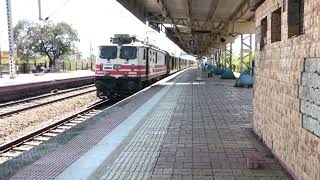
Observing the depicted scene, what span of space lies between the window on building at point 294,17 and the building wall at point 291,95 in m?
0.11

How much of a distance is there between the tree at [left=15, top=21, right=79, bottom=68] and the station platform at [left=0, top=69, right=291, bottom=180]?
2463 inches

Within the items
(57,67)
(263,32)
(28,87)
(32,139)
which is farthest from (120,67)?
(57,67)

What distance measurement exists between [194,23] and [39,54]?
4756cm

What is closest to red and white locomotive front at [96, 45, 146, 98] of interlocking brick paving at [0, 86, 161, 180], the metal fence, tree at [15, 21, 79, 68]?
interlocking brick paving at [0, 86, 161, 180]

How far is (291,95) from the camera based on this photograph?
6.09 metres

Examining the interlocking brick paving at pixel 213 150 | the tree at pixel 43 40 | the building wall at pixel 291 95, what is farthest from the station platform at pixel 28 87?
the tree at pixel 43 40

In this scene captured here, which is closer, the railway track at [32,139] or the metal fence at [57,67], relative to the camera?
the railway track at [32,139]

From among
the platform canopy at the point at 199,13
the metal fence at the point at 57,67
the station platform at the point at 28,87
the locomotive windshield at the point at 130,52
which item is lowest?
the station platform at the point at 28,87

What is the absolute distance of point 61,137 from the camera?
9336mm

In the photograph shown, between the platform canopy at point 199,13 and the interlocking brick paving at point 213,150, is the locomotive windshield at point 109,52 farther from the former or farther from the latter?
the interlocking brick paving at point 213,150

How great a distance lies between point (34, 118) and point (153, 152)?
9.24 meters

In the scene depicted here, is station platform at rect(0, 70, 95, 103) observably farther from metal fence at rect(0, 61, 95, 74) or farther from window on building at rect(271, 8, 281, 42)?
metal fence at rect(0, 61, 95, 74)

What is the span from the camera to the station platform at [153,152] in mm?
6305

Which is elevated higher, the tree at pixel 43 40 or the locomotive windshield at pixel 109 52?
the tree at pixel 43 40
